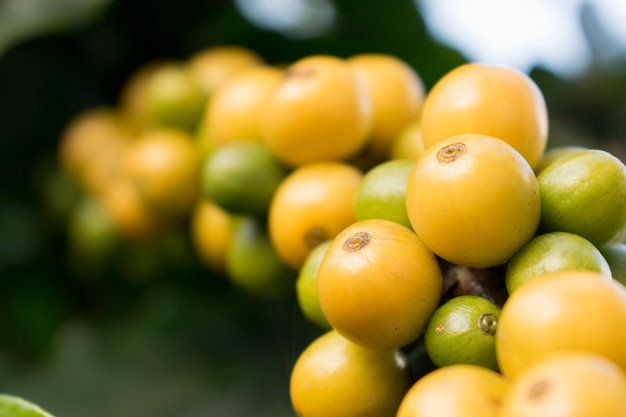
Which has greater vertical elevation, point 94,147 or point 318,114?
point 318,114

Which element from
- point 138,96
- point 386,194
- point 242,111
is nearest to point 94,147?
point 138,96

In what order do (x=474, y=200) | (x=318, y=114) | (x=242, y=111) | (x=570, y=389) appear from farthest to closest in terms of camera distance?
(x=242, y=111), (x=318, y=114), (x=474, y=200), (x=570, y=389)

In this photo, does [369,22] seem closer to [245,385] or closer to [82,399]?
[245,385]

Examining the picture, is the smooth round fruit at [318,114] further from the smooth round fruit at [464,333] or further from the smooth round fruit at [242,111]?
the smooth round fruit at [464,333]

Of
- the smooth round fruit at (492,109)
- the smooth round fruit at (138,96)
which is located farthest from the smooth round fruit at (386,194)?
the smooth round fruit at (138,96)

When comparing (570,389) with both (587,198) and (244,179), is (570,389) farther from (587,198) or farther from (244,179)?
(244,179)

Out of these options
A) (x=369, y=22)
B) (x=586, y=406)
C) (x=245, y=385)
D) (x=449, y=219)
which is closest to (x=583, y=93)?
(x=369, y=22)

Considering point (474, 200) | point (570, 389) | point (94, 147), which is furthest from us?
point (94, 147)

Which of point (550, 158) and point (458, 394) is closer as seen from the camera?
point (458, 394)
